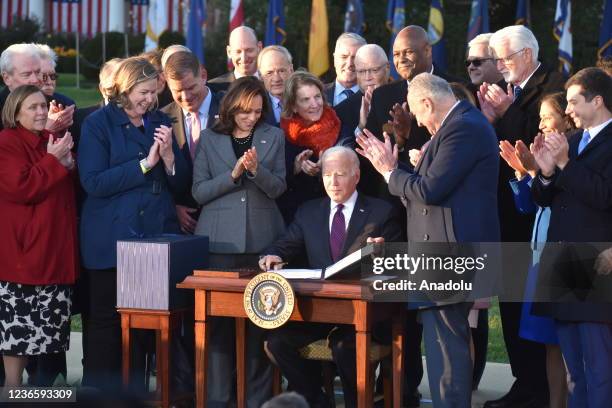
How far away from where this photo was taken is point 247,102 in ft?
22.2

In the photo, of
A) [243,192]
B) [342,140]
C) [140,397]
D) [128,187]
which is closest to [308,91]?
[342,140]

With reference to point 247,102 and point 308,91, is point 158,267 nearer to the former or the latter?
point 247,102

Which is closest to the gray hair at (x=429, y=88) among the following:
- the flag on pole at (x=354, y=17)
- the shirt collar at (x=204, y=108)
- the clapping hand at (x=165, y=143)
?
the clapping hand at (x=165, y=143)

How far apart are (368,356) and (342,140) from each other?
5.82 feet

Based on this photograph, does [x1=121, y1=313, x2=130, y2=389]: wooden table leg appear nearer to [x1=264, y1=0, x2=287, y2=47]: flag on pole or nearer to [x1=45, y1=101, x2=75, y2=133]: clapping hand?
[x1=45, y1=101, x2=75, y2=133]: clapping hand

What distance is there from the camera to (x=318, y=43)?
65.2 ft

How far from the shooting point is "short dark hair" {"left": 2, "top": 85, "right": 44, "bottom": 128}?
6.68 metres

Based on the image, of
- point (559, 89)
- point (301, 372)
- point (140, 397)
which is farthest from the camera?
point (559, 89)

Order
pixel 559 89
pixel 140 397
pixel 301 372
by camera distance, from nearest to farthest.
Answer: pixel 140 397, pixel 301 372, pixel 559 89

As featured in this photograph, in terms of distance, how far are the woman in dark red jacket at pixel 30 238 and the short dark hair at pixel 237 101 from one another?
927 mm

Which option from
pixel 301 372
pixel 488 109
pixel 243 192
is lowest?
pixel 301 372

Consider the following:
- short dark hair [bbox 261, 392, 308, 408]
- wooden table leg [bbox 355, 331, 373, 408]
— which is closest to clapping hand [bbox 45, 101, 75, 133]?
wooden table leg [bbox 355, 331, 373, 408]

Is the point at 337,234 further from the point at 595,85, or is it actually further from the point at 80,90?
the point at 80,90

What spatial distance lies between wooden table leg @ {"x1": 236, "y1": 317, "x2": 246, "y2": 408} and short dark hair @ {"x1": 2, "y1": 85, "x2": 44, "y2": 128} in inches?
70.5
